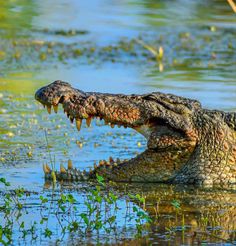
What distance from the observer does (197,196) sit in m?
8.65

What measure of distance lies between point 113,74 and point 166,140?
20.6 ft

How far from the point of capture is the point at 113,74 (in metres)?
15.1

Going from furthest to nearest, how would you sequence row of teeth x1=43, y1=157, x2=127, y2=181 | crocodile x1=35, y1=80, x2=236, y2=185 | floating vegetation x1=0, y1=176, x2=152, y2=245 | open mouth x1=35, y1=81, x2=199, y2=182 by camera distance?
row of teeth x1=43, y1=157, x2=127, y2=181, crocodile x1=35, y1=80, x2=236, y2=185, open mouth x1=35, y1=81, x2=199, y2=182, floating vegetation x1=0, y1=176, x2=152, y2=245

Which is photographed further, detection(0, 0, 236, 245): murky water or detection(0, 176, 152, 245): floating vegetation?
detection(0, 0, 236, 245): murky water

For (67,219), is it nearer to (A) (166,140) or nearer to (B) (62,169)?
(B) (62,169)

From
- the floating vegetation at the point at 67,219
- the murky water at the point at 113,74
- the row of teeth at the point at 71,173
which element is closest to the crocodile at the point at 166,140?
the row of teeth at the point at 71,173

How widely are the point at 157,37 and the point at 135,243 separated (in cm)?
1179

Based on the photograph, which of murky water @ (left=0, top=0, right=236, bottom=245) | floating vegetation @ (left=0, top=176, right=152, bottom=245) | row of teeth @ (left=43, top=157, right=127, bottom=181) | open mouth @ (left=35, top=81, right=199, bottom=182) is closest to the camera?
floating vegetation @ (left=0, top=176, right=152, bottom=245)

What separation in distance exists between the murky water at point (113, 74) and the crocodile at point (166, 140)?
24 cm

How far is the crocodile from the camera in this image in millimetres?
8922

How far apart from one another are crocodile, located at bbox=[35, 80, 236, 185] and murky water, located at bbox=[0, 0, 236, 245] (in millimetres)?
238

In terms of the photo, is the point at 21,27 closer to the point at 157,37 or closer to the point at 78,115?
the point at 157,37

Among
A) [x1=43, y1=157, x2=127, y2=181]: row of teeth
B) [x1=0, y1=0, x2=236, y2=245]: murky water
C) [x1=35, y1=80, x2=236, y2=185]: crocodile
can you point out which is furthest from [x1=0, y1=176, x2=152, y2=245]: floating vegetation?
[x1=35, y1=80, x2=236, y2=185]: crocodile

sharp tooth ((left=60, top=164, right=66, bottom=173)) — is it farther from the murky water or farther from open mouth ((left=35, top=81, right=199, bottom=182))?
the murky water
